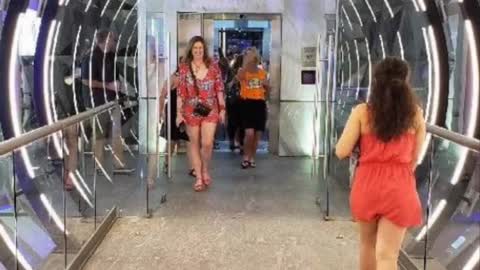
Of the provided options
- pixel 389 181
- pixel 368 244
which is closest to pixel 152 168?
pixel 368 244

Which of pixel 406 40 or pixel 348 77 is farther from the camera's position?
pixel 348 77

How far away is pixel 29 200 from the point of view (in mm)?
4008

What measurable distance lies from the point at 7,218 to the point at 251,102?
5.06 m

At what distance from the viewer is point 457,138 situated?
3.48m

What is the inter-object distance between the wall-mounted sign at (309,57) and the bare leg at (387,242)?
579 cm

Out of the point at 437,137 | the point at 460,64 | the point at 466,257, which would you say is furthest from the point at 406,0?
the point at 466,257

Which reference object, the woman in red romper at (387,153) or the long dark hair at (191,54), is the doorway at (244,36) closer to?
the long dark hair at (191,54)

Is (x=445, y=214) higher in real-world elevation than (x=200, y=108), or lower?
lower

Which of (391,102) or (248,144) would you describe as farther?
(248,144)

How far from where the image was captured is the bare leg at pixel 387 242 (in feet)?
11.1

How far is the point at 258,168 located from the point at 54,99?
256 centimetres

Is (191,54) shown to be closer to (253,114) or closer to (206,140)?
(206,140)

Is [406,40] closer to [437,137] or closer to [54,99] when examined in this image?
[437,137]

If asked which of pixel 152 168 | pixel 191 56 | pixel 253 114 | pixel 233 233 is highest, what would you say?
pixel 191 56
